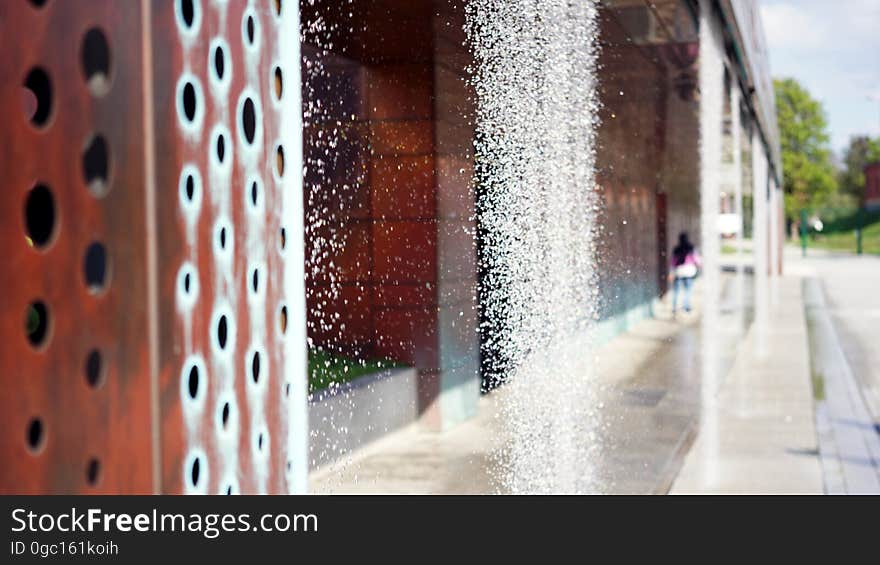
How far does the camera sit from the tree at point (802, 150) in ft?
239

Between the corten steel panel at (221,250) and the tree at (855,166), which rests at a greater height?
the tree at (855,166)

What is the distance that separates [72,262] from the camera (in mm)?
1019

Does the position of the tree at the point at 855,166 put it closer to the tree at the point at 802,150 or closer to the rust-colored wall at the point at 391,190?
the tree at the point at 802,150

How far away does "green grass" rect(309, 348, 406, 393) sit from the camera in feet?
19.7

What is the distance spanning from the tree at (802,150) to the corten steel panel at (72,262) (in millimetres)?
76100

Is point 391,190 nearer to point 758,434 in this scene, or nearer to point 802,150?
point 758,434

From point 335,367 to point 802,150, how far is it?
74632mm

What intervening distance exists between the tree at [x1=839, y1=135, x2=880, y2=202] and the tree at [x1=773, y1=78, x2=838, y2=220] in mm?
9224

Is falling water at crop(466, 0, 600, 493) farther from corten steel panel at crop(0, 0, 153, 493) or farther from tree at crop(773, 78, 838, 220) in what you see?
tree at crop(773, 78, 838, 220)

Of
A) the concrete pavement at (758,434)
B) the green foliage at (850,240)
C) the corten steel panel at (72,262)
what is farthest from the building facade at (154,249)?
the green foliage at (850,240)

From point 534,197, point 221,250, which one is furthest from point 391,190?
point 221,250

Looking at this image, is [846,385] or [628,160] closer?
[846,385]

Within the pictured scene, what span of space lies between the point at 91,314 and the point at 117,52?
264 mm
